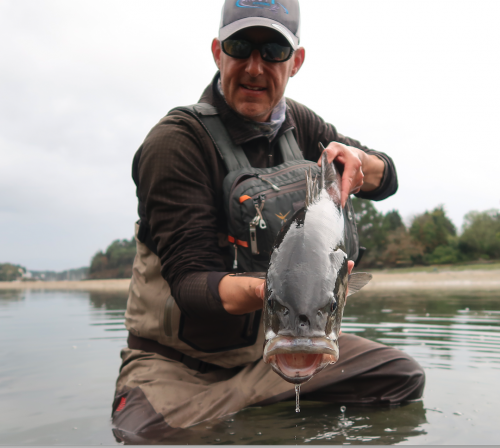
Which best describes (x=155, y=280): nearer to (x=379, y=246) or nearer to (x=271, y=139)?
(x=271, y=139)

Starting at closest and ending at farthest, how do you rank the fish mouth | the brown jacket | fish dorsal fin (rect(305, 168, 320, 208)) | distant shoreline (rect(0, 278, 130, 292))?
the fish mouth < fish dorsal fin (rect(305, 168, 320, 208)) < the brown jacket < distant shoreline (rect(0, 278, 130, 292))

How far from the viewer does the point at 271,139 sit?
134 inches

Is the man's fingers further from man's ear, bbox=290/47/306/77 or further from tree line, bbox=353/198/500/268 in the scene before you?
tree line, bbox=353/198/500/268

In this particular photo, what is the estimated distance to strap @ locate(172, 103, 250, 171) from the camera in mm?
3102

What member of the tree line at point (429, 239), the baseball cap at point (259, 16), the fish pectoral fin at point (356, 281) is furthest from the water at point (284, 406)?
the tree line at point (429, 239)

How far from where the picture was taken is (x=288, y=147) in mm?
3473

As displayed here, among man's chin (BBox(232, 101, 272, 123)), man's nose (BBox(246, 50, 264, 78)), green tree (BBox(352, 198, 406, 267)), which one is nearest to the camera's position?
man's nose (BBox(246, 50, 264, 78))

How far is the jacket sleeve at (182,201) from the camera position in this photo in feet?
9.12

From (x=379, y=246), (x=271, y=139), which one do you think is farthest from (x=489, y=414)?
(x=379, y=246)

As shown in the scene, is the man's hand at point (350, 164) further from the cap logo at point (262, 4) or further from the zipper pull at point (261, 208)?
the cap logo at point (262, 4)

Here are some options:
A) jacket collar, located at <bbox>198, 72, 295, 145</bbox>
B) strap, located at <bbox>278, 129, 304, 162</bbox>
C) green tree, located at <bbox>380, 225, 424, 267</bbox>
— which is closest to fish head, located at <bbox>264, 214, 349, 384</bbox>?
jacket collar, located at <bbox>198, 72, 295, 145</bbox>

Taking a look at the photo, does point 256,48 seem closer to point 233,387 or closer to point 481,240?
point 233,387

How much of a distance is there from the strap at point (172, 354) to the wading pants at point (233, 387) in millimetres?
35

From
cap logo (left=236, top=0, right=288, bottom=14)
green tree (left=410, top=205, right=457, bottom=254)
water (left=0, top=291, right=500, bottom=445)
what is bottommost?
water (left=0, top=291, right=500, bottom=445)
